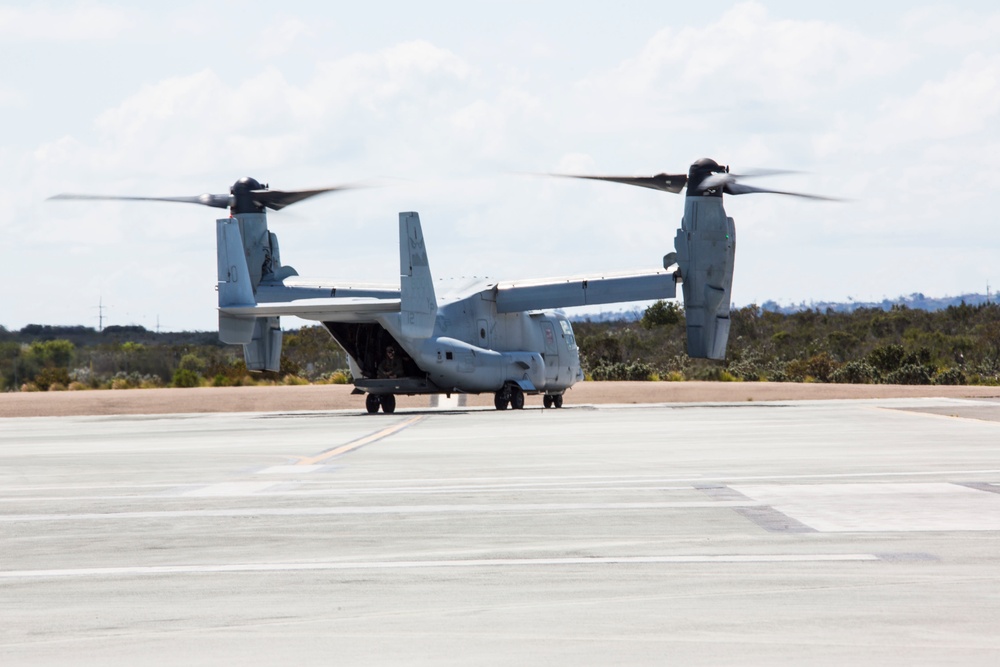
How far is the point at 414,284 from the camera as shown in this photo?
3594 centimetres

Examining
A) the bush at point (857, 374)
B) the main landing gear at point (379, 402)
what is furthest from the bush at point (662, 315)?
the main landing gear at point (379, 402)

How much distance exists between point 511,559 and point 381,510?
3313 mm

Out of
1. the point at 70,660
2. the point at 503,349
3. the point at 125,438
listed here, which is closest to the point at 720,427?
the point at 125,438

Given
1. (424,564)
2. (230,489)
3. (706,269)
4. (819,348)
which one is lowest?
(424,564)

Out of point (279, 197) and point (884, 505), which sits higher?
point (279, 197)

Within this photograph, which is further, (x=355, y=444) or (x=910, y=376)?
(x=910, y=376)

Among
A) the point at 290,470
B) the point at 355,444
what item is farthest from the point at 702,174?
the point at 290,470

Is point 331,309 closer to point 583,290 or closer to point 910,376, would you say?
point 583,290

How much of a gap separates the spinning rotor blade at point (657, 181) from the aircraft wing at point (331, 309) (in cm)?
753

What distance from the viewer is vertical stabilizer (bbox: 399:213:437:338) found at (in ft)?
118

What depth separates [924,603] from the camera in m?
6.93

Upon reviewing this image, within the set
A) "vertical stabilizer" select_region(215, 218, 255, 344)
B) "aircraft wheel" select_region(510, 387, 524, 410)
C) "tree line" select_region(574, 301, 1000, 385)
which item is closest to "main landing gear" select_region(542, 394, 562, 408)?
"aircraft wheel" select_region(510, 387, 524, 410)

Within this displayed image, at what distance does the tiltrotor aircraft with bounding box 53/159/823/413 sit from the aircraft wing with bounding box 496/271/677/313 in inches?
1.1

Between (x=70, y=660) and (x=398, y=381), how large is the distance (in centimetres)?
3386
